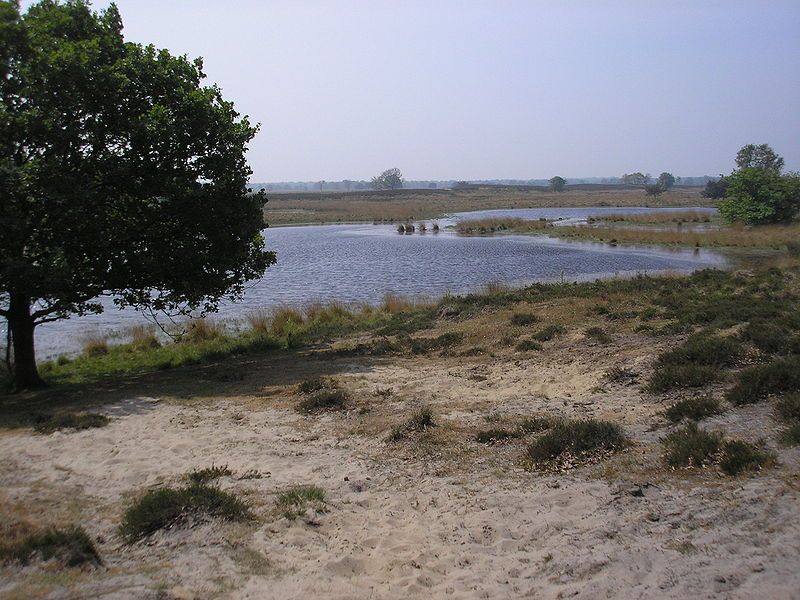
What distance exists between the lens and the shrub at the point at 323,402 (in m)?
11.5

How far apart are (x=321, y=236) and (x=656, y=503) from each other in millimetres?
64575

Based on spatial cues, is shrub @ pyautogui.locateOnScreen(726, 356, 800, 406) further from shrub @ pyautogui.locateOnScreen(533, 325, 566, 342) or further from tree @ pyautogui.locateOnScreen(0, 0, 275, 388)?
tree @ pyautogui.locateOnScreen(0, 0, 275, 388)

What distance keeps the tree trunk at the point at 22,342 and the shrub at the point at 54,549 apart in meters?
11.2

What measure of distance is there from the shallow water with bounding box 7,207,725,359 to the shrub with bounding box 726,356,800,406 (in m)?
21.5

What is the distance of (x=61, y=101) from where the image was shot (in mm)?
14047

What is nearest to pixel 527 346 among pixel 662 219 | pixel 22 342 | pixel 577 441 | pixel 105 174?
pixel 577 441

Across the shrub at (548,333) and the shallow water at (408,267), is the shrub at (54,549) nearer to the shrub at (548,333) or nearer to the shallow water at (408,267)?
the shrub at (548,333)

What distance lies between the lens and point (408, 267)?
4228cm

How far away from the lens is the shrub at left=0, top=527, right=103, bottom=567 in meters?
5.63

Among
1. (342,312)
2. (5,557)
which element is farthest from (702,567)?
(342,312)

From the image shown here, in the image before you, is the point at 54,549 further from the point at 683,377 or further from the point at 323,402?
the point at 683,377

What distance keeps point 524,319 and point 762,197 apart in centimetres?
4767

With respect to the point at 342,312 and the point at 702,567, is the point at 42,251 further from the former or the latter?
the point at 702,567

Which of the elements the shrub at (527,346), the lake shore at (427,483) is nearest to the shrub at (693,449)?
the lake shore at (427,483)
